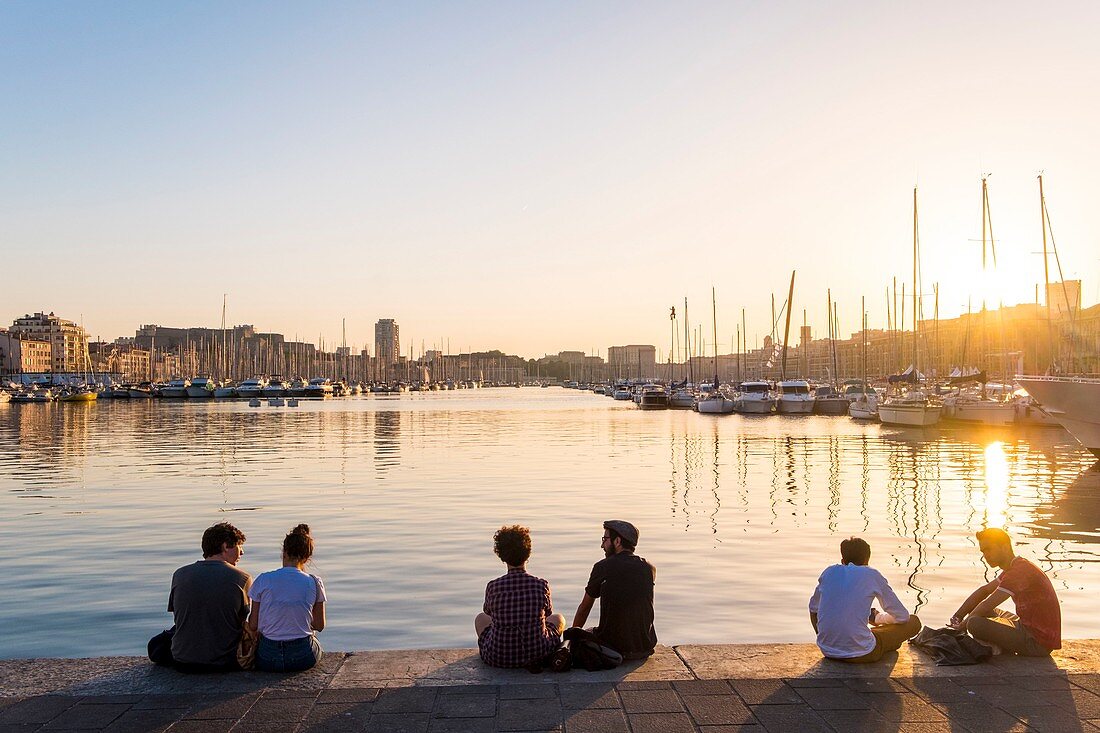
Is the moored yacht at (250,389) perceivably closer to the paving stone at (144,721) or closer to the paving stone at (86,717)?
the paving stone at (86,717)

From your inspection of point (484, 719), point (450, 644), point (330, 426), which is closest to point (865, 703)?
point (484, 719)

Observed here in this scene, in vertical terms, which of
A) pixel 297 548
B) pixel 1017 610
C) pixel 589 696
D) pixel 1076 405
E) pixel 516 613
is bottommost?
pixel 589 696

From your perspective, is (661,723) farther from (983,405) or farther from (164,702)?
(983,405)

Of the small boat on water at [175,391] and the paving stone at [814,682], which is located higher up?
the small boat on water at [175,391]

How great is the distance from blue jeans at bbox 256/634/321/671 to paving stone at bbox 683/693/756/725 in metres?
3.37

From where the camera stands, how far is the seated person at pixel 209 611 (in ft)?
28.0

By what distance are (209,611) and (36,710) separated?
1.52 m

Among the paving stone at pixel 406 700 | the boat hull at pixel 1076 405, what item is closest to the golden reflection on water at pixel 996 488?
the boat hull at pixel 1076 405

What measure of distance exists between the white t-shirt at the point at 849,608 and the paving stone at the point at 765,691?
A: 902 millimetres

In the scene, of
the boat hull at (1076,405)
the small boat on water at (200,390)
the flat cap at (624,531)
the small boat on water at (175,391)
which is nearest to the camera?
the flat cap at (624,531)

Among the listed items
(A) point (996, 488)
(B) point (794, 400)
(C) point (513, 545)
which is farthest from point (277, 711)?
(B) point (794, 400)

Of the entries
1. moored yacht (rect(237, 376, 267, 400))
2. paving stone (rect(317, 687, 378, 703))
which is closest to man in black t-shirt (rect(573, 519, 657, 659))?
paving stone (rect(317, 687, 378, 703))

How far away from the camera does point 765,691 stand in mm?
7906

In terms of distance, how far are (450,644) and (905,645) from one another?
5.53m
